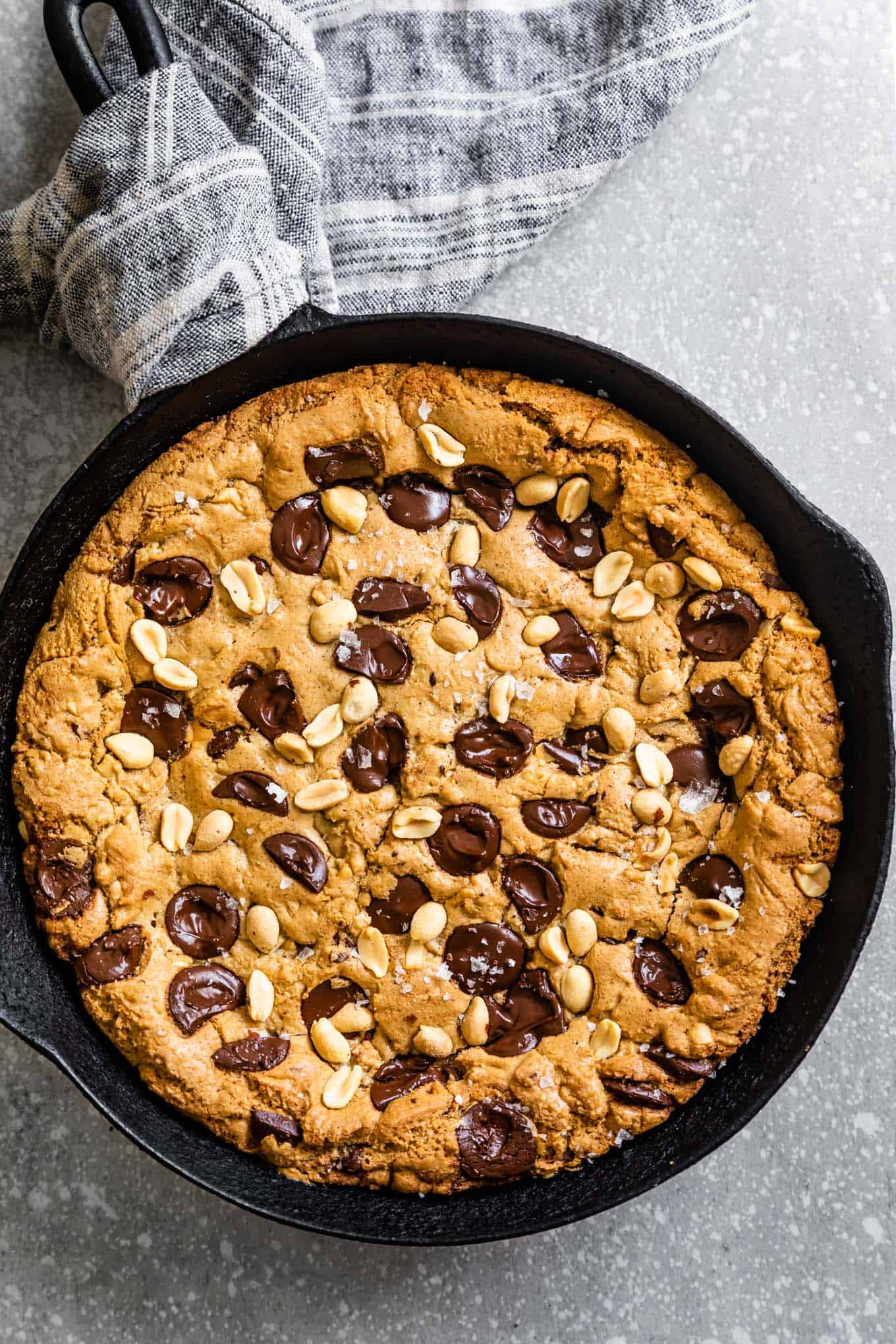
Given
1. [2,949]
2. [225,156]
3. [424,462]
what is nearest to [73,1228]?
[2,949]

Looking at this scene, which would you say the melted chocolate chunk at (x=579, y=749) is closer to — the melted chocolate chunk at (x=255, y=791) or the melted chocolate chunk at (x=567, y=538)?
the melted chocolate chunk at (x=567, y=538)

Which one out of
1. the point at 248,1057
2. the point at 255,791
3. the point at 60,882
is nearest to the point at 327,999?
the point at 248,1057

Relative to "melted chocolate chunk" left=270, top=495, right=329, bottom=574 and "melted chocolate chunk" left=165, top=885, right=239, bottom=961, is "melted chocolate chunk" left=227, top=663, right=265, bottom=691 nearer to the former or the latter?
"melted chocolate chunk" left=270, top=495, right=329, bottom=574

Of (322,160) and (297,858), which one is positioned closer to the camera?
(297,858)

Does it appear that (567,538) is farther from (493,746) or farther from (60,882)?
(60,882)

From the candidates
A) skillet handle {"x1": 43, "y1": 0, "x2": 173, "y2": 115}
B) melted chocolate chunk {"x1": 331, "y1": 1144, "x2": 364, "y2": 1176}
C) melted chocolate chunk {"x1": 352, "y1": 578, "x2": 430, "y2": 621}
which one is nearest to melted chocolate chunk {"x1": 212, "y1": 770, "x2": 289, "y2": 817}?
melted chocolate chunk {"x1": 352, "y1": 578, "x2": 430, "y2": 621}

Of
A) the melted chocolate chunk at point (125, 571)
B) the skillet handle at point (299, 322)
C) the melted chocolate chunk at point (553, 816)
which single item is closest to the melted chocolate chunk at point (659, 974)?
the melted chocolate chunk at point (553, 816)
